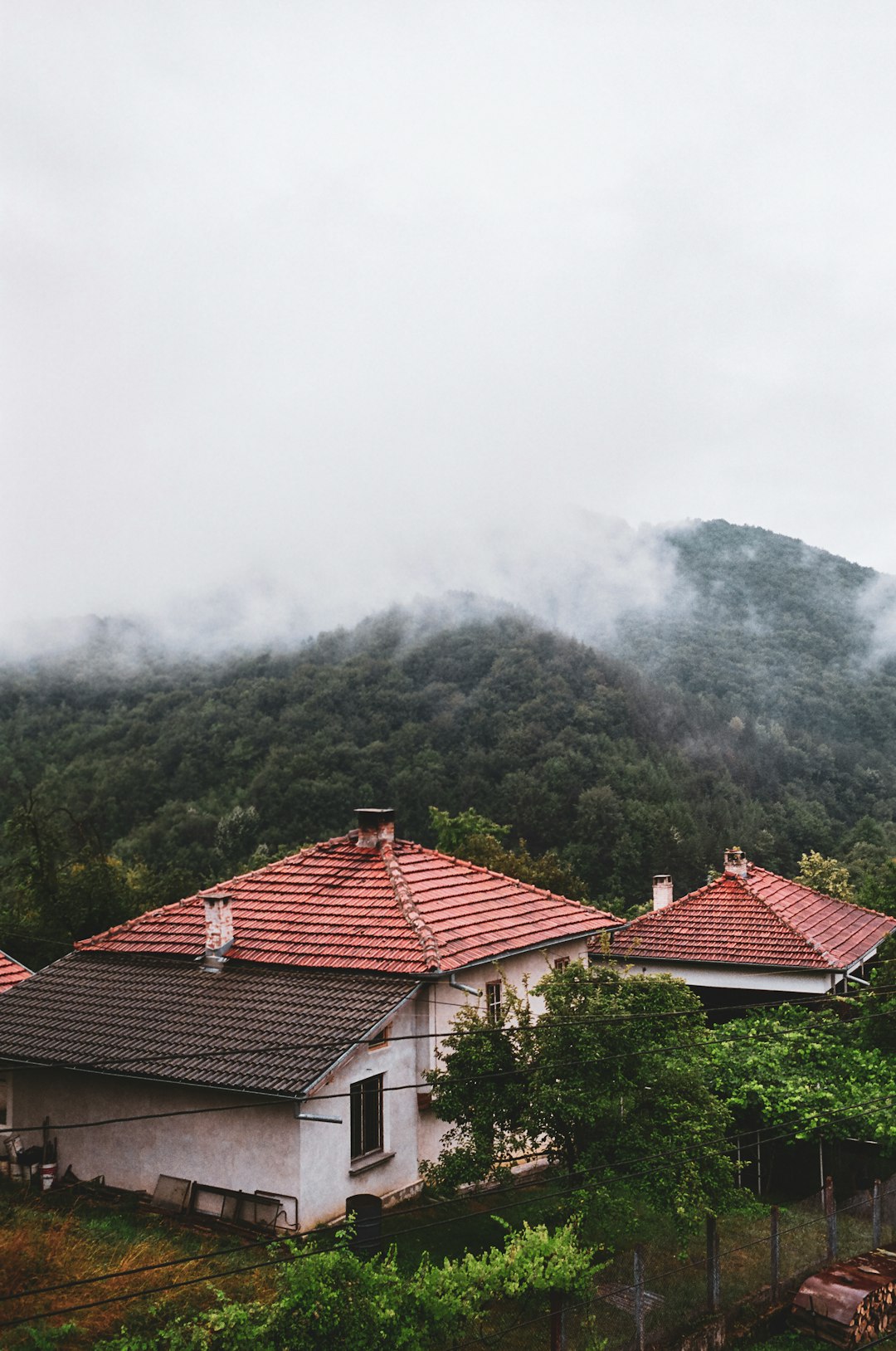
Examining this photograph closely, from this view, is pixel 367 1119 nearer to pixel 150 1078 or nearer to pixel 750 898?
pixel 150 1078

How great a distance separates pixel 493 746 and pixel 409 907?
5713 centimetres

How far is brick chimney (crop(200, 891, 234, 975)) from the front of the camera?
61.1 ft

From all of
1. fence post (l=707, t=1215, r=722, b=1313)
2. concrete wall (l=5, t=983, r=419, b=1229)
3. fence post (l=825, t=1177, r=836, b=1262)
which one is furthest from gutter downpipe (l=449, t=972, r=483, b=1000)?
fence post (l=825, t=1177, r=836, b=1262)

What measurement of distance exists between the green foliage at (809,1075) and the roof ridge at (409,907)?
4.71m

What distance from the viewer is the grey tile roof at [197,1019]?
583 inches

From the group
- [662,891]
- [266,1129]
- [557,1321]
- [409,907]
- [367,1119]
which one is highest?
→ [662,891]

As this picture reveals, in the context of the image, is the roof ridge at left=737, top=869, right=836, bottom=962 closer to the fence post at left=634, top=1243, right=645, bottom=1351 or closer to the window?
the window

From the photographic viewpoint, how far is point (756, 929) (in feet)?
76.6

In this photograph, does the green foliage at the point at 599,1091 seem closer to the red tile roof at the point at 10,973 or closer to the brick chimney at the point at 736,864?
the red tile roof at the point at 10,973

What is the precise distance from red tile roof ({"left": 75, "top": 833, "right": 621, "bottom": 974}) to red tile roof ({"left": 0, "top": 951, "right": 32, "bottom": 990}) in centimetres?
261

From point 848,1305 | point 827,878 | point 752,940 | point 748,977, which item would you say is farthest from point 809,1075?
point 827,878

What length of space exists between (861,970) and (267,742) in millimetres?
56370

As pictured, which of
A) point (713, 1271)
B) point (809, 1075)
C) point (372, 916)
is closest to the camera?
point (713, 1271)

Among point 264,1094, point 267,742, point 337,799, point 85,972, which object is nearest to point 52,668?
point 267,742
